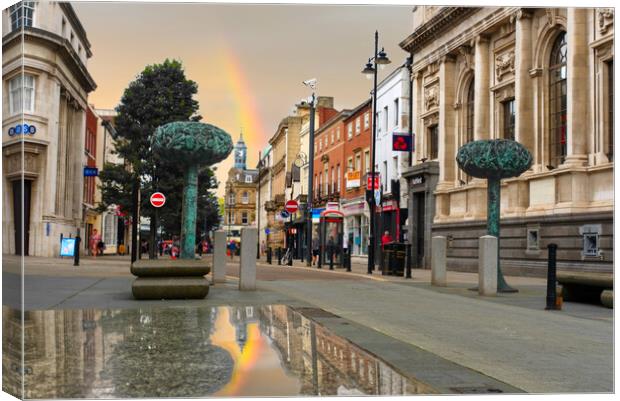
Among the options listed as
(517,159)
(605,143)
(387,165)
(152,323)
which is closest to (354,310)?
(152,323)

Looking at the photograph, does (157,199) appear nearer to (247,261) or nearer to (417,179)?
(247,261)

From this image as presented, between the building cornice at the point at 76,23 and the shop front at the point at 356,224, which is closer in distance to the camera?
the building cornice at the point at 76,23

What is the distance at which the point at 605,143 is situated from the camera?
20656mm

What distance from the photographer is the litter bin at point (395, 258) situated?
22.6 meters

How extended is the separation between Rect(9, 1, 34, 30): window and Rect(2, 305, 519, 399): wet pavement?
79.8 inches

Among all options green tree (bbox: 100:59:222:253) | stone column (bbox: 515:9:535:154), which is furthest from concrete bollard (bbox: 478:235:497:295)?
stone column (bbox: 515:9:535:154)

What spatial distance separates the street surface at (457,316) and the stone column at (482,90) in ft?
44.0

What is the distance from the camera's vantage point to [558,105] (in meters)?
24.4

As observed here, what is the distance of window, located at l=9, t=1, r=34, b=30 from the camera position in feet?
16.3

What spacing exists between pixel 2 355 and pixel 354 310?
731 cm

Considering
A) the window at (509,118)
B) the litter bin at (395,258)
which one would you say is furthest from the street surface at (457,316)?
the window at (509,118)

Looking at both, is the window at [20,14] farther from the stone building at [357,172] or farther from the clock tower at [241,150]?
the stone building at [357,172]

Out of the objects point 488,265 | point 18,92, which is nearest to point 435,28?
point 488,265

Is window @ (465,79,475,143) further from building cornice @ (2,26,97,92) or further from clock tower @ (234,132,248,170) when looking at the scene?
building cornice @ (2,26,97,92)
